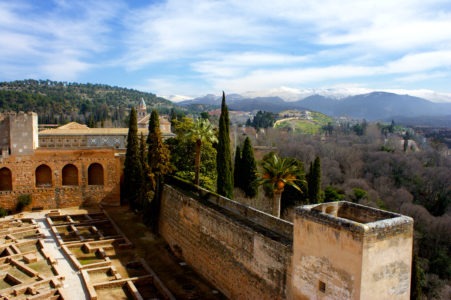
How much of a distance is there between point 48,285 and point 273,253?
8.27 meters

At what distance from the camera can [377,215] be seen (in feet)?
32.6

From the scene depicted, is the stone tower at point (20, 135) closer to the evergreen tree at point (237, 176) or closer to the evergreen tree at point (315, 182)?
the evergreen tree at point (237, 176)

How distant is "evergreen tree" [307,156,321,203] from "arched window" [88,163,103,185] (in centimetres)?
1405

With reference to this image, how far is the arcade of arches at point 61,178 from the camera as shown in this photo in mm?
22703

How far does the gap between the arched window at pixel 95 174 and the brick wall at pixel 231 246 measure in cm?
837

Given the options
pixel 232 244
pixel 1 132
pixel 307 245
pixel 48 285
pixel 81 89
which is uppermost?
pixel 81 89

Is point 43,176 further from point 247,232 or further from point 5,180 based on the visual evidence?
point 247,232

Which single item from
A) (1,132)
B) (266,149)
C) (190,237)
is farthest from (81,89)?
(190,237)

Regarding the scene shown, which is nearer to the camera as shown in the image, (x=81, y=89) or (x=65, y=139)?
(x=65, y=139)

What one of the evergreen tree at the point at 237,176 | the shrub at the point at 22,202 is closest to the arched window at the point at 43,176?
the shrub at the point at 22,202

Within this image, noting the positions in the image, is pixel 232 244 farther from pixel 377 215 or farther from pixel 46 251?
pixel 46 251

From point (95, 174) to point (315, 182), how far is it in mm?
14795

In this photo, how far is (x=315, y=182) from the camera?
2548cm

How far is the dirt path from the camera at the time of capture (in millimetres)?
14281
